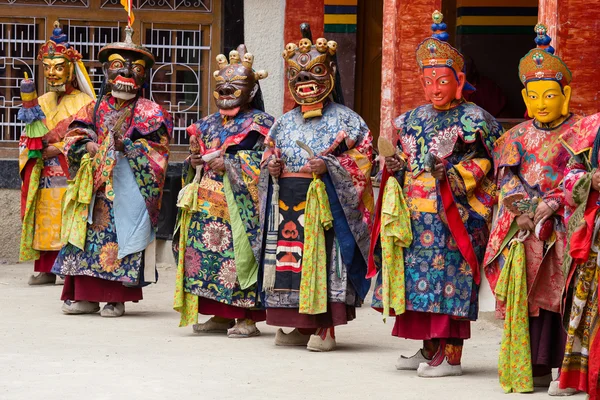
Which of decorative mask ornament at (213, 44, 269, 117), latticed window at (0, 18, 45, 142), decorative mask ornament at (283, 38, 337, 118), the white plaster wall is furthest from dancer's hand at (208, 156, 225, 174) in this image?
Result: latticed window at (0, 18, 45, 142)

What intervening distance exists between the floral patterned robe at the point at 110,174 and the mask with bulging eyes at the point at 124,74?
0.39 feet

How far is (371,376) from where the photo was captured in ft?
24.2

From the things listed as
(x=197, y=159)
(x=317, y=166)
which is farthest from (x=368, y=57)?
(x=317, y=166)

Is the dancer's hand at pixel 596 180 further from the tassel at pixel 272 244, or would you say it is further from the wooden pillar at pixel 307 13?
the wooden pillar at pixel 307 13

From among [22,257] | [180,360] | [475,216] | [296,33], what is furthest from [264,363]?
[296,33]

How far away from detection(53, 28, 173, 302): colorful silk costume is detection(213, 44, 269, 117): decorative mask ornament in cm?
90

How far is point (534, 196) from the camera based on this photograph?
693cm

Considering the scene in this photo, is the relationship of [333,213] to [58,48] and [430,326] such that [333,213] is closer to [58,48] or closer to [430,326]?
[430,326]

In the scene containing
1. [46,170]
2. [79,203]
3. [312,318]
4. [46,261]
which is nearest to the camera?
[312,318]

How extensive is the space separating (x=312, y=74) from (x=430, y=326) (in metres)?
1.90

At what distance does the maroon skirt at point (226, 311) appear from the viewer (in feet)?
29.4

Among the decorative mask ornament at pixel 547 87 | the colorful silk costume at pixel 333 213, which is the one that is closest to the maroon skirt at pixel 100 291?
the colorful silk costume at pixel 333 213

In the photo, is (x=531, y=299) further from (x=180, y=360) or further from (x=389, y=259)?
(x=180, y=360)

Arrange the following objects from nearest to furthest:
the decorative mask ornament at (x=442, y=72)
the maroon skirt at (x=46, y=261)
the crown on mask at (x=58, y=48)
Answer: the decorative mask ornament at (x=442, y=72) → the crown on mask at (x=58, y=48) → the maroon skirt at (x=46, y=261)
